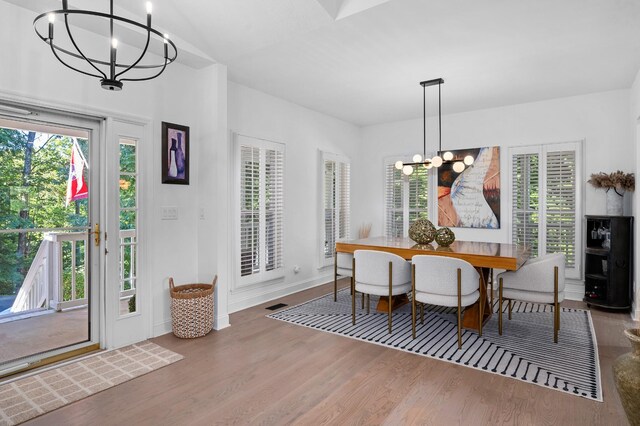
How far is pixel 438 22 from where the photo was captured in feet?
9.73

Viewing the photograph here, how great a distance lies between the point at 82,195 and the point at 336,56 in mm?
2682

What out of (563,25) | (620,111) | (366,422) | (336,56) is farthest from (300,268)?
(620,111)

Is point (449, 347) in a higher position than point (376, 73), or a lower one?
lower

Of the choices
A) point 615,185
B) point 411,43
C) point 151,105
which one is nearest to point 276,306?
point 151,105

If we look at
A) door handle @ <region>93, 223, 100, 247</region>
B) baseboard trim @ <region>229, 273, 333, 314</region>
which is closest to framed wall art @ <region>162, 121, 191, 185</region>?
door handle @ <region>93, 223, 100, 247</region>

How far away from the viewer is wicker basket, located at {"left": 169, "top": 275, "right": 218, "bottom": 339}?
3.44 meters

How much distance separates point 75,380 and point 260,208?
257 centimetres

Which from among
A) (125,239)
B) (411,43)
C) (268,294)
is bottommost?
(268,294)

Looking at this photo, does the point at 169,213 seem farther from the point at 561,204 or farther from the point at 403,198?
the point at 561,204

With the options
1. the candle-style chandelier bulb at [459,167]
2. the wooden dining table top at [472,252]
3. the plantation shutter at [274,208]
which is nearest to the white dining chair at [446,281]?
the wooden dining table top at [472,252]

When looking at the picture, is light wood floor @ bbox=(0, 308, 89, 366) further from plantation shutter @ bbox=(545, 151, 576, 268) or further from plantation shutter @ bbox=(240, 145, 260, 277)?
plantation shutter @ bbox=(545, 151, 576, 268)

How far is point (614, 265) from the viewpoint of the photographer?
4.27 metres

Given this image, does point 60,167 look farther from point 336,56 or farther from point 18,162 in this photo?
point 336,56

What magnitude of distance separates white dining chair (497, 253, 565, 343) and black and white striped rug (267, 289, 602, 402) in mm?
242
